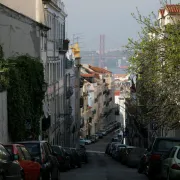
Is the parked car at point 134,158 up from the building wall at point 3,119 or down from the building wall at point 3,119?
down

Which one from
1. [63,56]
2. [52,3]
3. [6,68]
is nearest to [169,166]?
[6,68]

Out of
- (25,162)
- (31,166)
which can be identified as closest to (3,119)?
(31,166)

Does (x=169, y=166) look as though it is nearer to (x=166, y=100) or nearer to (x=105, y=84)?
(x=166, y=100)

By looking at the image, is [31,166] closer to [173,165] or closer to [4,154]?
A: [4,154]

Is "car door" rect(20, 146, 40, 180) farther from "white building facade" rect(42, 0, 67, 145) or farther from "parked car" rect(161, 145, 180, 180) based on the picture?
"white building facade" rect(42, 0, 67, 145)

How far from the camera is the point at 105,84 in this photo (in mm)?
174250

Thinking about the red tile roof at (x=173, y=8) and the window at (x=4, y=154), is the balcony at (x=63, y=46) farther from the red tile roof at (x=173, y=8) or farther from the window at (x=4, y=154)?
the window at (x=4, y=154)

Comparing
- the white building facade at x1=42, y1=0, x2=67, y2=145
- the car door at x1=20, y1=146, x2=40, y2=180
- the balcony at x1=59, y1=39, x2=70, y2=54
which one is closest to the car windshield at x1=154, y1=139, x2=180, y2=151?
the car door at x1=20, y1=146, x2=40, y2=180

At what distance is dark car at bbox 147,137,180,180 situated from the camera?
81.1 feet

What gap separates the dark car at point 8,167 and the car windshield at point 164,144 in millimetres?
9723

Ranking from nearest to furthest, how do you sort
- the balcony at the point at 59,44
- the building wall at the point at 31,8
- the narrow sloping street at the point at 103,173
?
the narrow sloping street at the point at 103,173 → the building wall at the point at 31,8 → the balcony at the point at 59,44

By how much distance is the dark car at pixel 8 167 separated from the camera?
1565 centimetres

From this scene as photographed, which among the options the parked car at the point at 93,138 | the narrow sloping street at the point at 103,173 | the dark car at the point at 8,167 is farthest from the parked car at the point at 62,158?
the parked car at the point at 93,138

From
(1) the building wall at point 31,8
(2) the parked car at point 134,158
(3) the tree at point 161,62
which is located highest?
(1) the building wall at point 31,8
